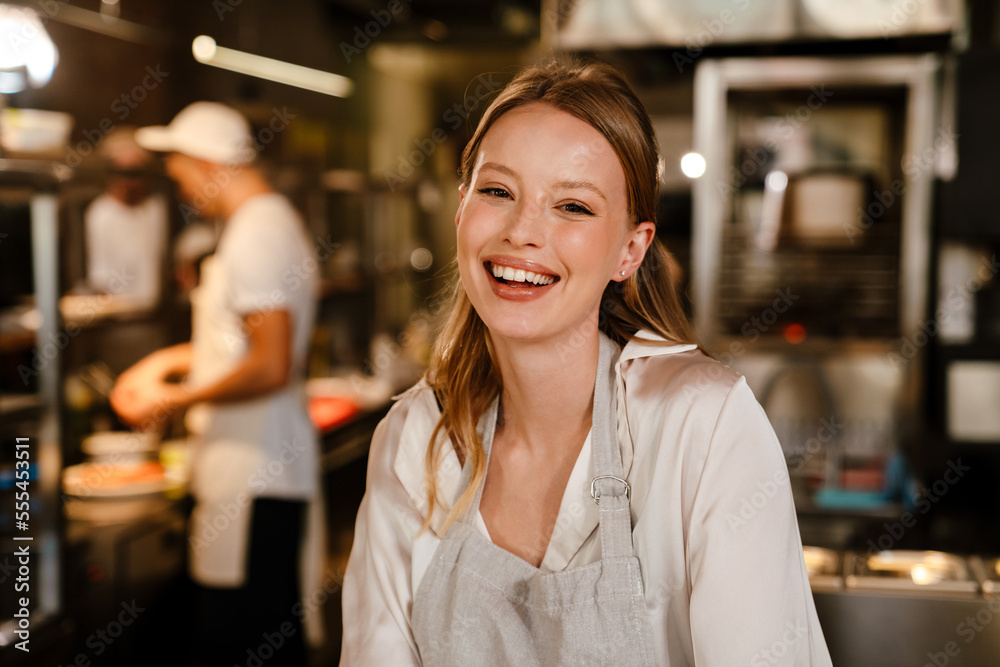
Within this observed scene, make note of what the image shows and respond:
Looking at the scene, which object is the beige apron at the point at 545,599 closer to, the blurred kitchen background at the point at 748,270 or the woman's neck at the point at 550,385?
the woman's neck at the point at 550,385

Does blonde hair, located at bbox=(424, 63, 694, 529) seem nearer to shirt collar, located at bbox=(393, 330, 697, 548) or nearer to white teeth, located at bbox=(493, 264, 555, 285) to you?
shirt collar, located at bbox=(393, 330, 697, 548)

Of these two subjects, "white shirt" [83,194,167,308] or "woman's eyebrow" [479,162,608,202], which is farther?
"white shirt" [83,194,167,308]

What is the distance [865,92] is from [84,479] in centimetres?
288

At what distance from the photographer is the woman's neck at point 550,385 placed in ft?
4.48

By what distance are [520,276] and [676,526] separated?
15.9 inches

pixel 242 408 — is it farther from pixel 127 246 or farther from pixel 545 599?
pixel 545 599

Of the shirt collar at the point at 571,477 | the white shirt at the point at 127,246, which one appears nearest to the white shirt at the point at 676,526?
the shirt collar at the point at 571,477

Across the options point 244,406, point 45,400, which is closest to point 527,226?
point 45,400

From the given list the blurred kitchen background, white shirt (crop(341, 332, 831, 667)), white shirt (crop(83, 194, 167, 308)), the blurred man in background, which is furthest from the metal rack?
white shirt (crop(341, 332, 831, 667))

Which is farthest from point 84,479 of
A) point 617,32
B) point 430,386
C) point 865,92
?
point 865,92

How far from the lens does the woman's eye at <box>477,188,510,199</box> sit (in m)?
1.28

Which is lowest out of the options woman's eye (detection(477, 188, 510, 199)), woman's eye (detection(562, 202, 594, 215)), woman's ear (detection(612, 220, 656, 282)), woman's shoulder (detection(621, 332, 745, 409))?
woman's shoulder (detection(621, 332, 745, 409))

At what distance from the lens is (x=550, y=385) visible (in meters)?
1.40

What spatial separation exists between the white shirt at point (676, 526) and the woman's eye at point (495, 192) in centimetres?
29
